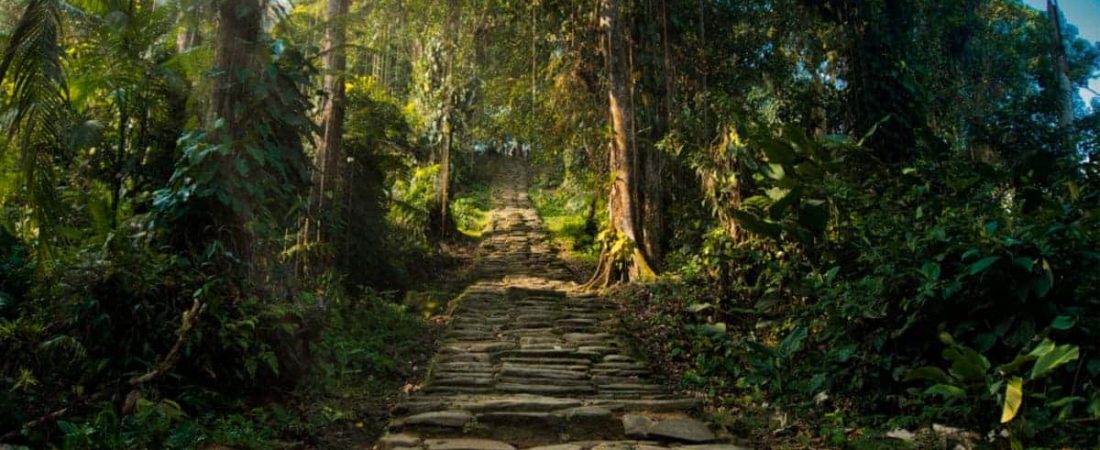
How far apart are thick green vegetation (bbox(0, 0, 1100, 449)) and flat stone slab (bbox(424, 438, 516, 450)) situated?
0.63m

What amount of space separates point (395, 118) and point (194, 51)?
17.2 ft

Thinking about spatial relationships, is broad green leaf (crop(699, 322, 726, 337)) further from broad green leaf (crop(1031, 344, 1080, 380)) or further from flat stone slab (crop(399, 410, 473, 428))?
broad green leaf (crop(1031, 344, 1080, 380))

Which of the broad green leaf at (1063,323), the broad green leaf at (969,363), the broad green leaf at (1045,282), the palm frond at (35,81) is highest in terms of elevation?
the palm frond at (35,81)

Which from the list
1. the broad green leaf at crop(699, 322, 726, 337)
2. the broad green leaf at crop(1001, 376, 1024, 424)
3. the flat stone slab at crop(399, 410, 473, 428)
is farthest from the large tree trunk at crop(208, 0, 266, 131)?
the broad green leaf at crop(1001, 376, 1024, 424)

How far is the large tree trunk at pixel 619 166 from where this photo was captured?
973 centimetres

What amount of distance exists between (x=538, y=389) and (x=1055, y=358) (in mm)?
3309

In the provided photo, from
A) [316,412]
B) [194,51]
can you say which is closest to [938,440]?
[316,412]

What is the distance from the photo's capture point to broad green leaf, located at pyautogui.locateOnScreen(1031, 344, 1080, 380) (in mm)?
3342

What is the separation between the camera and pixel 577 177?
13.9 metres

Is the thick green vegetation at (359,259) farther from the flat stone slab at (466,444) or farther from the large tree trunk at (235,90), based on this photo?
the flat stone slab at (466,444)

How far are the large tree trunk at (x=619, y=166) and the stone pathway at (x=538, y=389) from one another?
666 millimetres

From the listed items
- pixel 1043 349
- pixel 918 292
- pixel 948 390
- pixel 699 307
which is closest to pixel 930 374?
pixel 948 390

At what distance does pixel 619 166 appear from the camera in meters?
9.91

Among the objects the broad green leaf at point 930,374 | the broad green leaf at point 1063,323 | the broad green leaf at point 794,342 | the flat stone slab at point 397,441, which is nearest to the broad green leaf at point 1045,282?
the broad green leaf at point 1063,323
